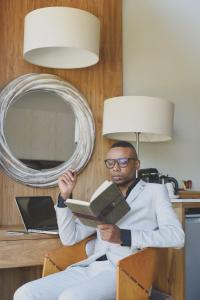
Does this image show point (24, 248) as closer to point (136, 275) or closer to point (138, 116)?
point (136, 275)

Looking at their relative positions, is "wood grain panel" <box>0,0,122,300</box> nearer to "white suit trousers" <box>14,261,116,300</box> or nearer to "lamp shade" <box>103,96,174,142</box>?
"lamp shade" <box>103,96,174,142</box>

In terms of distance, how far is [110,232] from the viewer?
6.27ft

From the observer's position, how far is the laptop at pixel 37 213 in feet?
8.00

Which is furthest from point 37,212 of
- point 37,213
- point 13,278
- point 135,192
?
point 135,192

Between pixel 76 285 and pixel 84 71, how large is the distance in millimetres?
1526

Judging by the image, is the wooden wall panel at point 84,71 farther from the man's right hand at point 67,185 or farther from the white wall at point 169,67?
the man's right hand at point 67,185

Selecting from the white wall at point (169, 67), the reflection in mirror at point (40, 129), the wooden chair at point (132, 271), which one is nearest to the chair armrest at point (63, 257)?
the wooden chair at point (132, 271)

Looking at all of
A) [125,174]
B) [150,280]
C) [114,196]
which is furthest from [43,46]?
[150,280]

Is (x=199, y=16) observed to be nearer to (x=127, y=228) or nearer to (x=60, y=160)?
(x=60, y=160)

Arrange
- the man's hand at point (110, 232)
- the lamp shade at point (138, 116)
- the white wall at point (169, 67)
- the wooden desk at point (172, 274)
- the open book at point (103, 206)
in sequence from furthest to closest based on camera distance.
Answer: the white wall at point (169, 67) → the lamp shade at point (138, 116) → the wooden desk at point (172, 274) → the man's hand at point (110, 232) → the open book at point (103, 206)

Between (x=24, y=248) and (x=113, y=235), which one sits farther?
(x=24, y=248)

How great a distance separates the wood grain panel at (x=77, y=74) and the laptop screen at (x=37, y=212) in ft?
0.54

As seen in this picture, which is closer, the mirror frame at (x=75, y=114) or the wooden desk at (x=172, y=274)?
the wooden desk at (x=172, y=274)

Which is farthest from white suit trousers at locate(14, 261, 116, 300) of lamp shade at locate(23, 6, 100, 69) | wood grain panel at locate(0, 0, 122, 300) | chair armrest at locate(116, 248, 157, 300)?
lamp shade at locate(23, 6, 100, 69)
